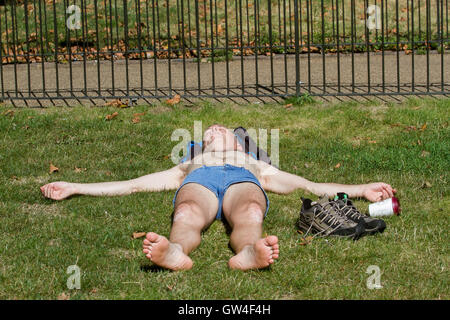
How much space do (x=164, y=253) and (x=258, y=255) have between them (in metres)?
0.53

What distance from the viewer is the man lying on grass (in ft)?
12.6

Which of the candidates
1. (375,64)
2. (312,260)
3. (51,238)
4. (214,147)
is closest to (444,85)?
(375,64)

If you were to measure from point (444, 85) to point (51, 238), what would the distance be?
5894 millimetres

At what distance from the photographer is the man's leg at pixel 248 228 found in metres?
3.71

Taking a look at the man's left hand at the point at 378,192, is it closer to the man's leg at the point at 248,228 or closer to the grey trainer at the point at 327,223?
the grey trainer at the point at 327,223

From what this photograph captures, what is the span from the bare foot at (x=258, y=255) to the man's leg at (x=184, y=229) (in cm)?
29

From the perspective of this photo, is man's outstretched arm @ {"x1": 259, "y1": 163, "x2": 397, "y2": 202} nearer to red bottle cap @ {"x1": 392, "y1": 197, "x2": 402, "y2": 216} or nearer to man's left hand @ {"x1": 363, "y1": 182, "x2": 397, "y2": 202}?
man's left hand @ {"x1": 363, "y1": 182, "x2": 397, "y2": 202}

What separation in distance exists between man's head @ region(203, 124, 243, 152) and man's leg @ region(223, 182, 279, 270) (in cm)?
70

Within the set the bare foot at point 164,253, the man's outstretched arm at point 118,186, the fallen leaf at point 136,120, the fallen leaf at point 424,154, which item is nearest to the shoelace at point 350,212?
the bare foot at point 164,253

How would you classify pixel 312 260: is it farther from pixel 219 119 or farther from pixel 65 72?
pixel 65 72

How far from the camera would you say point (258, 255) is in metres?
3.75

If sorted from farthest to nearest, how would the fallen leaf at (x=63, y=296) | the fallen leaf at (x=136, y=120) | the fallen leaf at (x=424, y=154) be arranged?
the fallen leaf at (x=136, y=120), the fallen leaf at (x=424, y=154), the fallen leaf at (x=63, y=296)

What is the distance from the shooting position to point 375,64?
389 inches
